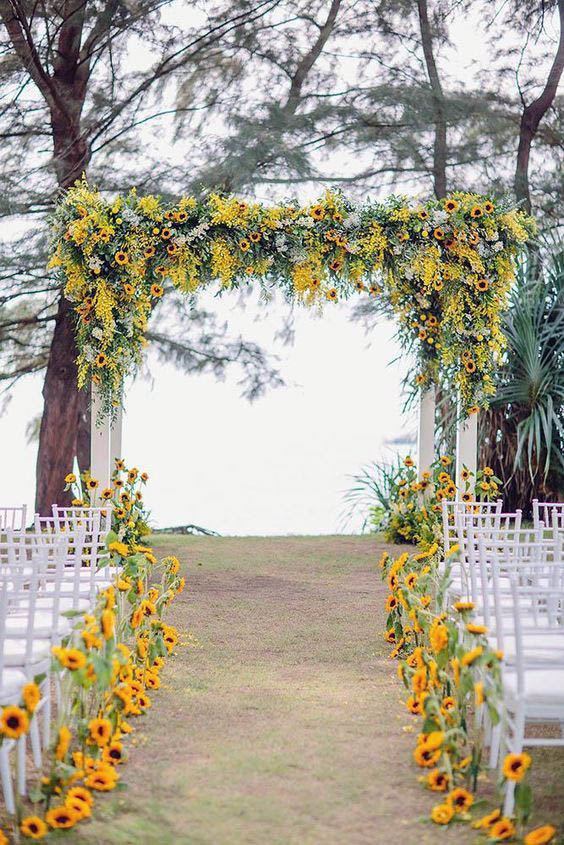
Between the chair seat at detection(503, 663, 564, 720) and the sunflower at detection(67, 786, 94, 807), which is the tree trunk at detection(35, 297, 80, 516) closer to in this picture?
the sunflower at detection(67, 786, 94, 807)

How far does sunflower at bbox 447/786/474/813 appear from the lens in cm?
275

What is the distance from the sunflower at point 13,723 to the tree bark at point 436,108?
25.6 ft

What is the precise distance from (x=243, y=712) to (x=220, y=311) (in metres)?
6.02

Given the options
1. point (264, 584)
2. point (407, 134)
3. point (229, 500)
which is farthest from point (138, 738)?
point (229, 500)

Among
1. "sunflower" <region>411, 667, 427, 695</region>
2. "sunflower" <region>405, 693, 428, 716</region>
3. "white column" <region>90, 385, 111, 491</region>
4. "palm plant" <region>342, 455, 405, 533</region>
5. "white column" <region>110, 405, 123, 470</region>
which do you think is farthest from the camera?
"palm plant" <region>342, 455, 405, 533</region>

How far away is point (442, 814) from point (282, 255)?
4413mm

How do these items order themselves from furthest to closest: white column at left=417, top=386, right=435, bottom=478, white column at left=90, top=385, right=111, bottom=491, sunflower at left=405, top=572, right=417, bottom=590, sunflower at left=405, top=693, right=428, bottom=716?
white column at left=417, top=386, right=435, bottom=478 → white column at left=90, top=385, right=111, bottom=491 → sunflower at left=405, top=572, right=417, bottom=590 → sunflower at left=405, top=693, right=428, bottom=716

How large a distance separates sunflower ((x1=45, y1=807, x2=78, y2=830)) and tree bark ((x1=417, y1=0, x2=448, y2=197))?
7.77m

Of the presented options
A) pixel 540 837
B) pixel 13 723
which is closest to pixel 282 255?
pixel 13 723

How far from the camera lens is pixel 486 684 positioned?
3053 mm

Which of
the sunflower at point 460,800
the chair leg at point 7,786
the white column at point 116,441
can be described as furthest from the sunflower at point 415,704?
the white column at point 116,441

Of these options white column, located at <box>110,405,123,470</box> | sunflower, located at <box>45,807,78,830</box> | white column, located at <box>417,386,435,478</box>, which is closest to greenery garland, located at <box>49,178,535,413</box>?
white column, located at <box>110,405,123,470</box>

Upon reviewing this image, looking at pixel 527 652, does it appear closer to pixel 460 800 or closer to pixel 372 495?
pixel 460 800

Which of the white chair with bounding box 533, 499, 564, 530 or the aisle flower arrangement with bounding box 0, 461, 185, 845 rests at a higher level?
the white chair with bounding box 533, 499, 564, 530
